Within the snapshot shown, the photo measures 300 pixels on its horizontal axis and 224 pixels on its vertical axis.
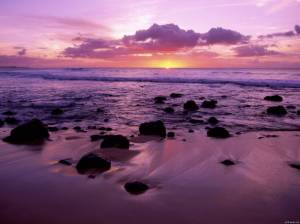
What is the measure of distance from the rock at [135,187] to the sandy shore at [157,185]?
119 millimetres

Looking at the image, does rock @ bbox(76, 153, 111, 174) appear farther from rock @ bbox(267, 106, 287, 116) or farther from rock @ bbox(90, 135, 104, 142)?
rock @ bbox(267, 106, 287, 116)

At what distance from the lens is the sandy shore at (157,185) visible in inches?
174

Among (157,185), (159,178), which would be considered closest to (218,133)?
(159,178)

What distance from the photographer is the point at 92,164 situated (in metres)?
6.31

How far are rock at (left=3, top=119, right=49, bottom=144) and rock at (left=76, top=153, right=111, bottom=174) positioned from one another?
9.31ft

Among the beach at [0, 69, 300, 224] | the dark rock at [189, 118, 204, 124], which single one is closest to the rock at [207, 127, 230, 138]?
the beach at [0, 69, 300, 224]

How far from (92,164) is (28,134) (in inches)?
131

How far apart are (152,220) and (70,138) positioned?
5324 mm

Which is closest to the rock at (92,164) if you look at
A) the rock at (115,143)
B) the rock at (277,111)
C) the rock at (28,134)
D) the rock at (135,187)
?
the rock at (135,187)

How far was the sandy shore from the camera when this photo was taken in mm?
4414

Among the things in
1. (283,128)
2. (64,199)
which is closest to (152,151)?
(64,199)

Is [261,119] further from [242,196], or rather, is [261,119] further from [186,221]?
[186,221]

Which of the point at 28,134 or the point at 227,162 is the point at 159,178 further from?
the point at 28,134

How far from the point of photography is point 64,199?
15.9 feet
